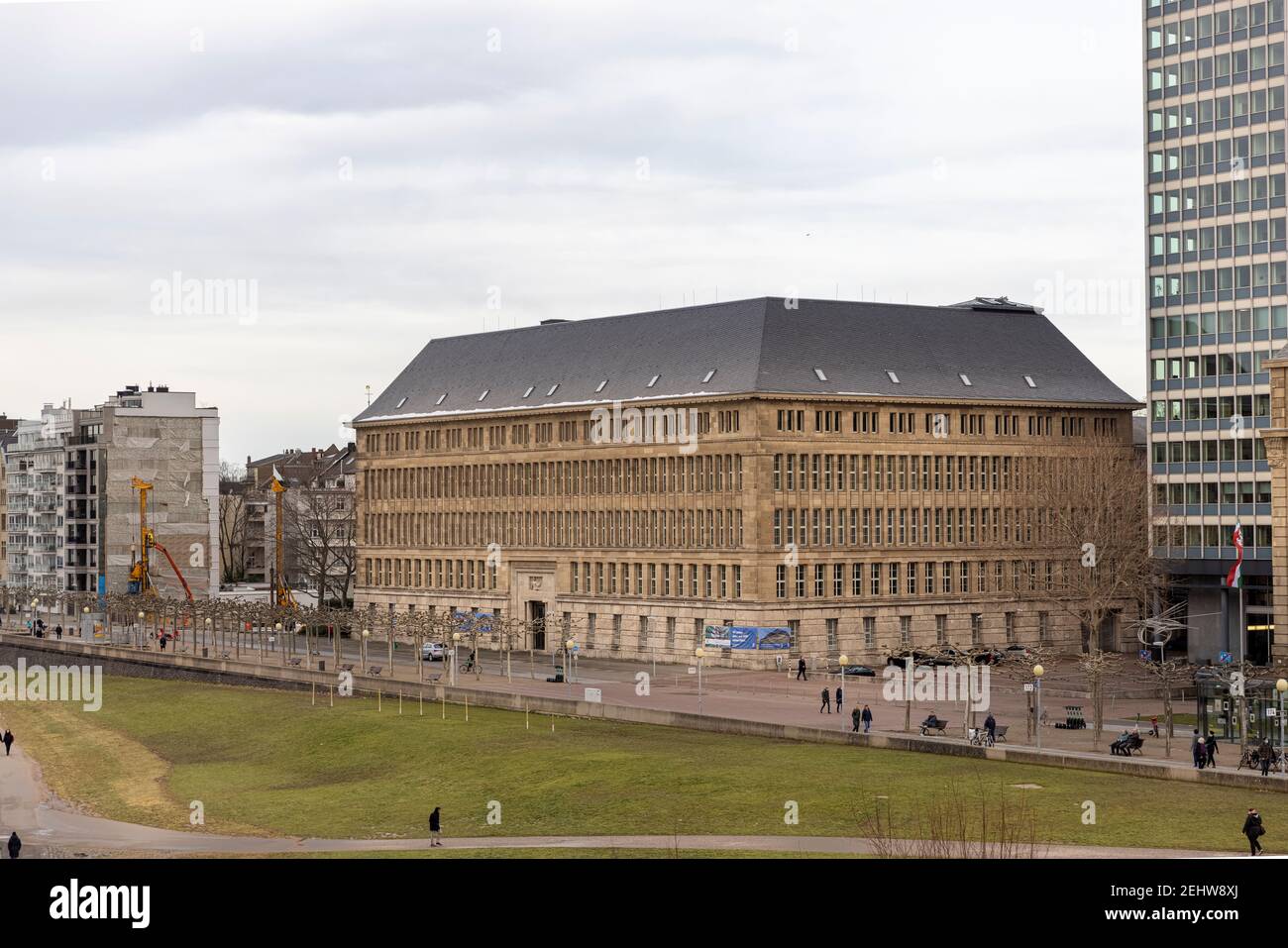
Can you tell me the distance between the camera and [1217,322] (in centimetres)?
11625

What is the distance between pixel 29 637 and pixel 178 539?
38.8 metres

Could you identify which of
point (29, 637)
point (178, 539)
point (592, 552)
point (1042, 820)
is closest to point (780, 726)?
point (1042, 820)

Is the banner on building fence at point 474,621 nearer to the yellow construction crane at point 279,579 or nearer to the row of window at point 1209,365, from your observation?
the yellow construction crane at point 279,579

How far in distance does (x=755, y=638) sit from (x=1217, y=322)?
3365 centimetres

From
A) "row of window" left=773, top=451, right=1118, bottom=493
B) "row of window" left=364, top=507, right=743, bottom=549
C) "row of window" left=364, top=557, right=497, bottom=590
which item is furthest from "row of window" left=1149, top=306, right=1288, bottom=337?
"row of window" left=364, top=557, right=497, bottom=590

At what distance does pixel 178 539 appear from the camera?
196375 mm

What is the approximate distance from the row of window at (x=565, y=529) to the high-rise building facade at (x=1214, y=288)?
27609 millimetres

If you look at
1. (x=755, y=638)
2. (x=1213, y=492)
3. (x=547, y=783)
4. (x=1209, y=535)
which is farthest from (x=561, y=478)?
(x=547, y=783)

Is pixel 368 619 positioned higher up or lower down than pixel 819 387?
lower down

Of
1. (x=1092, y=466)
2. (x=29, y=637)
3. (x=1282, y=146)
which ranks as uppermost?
(x=1282, y=146)

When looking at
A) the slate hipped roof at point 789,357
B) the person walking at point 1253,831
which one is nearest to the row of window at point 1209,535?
the slate hipped roof at point 789,357

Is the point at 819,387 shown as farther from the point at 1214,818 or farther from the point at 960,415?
the point at 1214,818

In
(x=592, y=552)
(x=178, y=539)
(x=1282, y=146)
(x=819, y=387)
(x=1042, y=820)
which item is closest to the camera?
(x=1042, y=820)

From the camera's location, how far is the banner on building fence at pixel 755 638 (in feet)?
383
